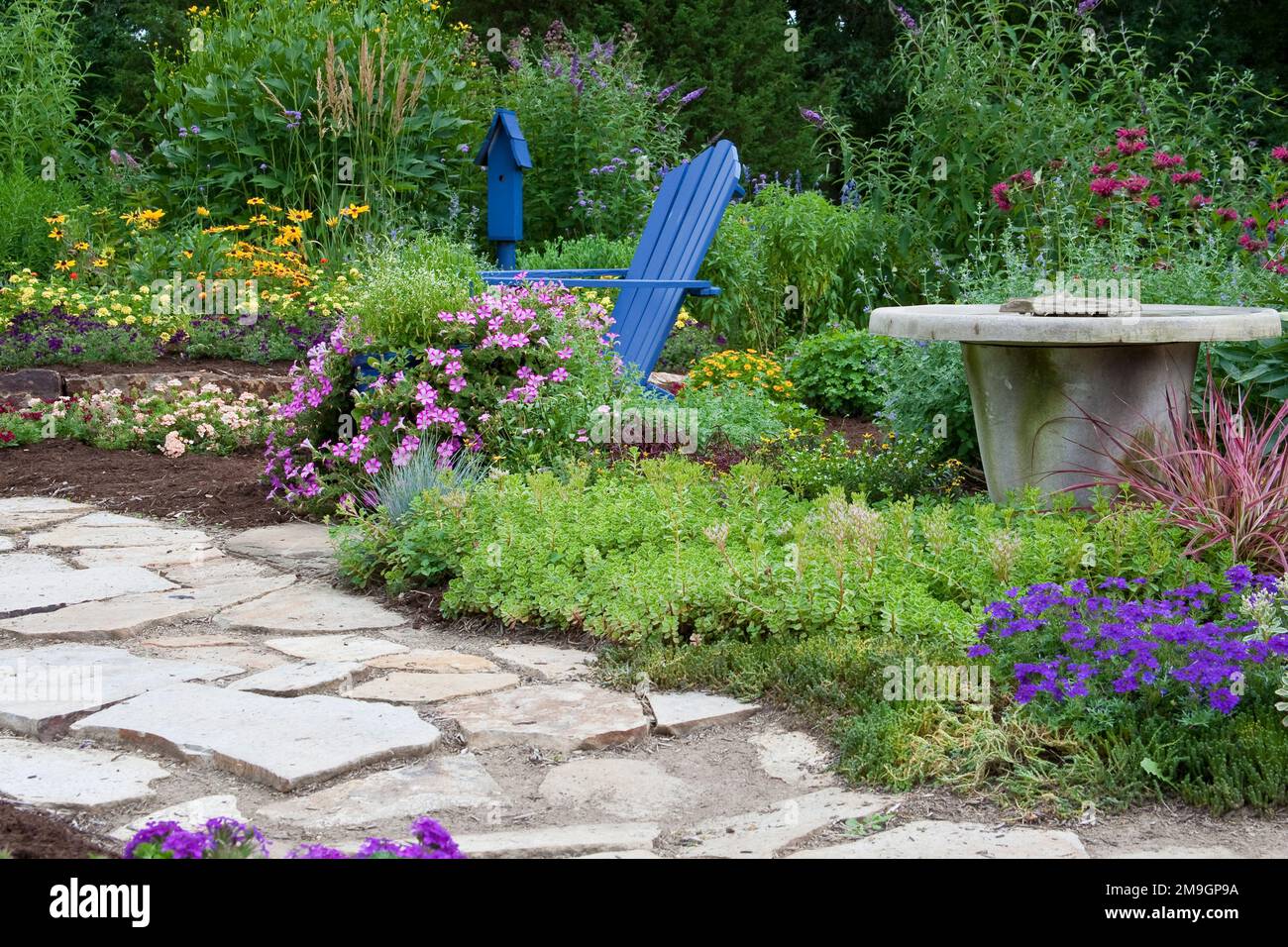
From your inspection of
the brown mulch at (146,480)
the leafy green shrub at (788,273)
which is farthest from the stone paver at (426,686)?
the leafy green shrub at (788,273)

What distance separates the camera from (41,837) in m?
2.13

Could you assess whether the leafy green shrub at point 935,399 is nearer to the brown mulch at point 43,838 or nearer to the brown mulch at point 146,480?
the brown mulch at point 146,480

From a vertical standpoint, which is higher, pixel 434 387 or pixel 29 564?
pixel 434 387

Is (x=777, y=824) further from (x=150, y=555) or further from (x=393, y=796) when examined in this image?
(x=150, y=555)

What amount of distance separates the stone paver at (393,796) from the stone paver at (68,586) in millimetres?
1725

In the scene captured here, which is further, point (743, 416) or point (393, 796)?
point (743, 416)

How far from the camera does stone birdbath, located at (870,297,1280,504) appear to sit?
12.8 ft

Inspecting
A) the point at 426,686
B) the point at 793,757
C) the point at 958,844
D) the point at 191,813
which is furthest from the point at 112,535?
the point at 958,844

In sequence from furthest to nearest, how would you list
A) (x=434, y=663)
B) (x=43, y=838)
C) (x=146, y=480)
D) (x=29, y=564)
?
(x=146, y=480) < (x=29, y=564) < (x=434, y=663) < (x=43, y=838)

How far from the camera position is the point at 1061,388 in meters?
3.95

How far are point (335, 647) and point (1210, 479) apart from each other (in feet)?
8.12

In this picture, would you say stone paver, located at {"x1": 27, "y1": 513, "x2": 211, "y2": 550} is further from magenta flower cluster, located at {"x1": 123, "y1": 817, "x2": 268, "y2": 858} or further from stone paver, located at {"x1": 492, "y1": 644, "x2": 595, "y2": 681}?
magenta flower cluster, located at {"x1": 123, "y1": 817, "x2": 268, "y2": 858}
